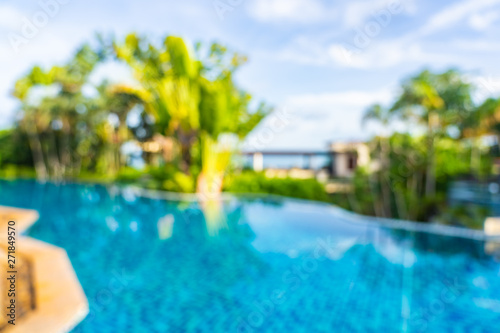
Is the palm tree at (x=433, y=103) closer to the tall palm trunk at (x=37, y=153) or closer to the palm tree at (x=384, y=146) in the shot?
the palm tree at (x=384, y=146)

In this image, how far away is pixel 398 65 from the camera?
15812mm

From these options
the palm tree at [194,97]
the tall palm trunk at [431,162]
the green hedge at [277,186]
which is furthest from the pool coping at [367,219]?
the tall palm trunk at [431,162]

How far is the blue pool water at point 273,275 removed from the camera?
386 centimetres

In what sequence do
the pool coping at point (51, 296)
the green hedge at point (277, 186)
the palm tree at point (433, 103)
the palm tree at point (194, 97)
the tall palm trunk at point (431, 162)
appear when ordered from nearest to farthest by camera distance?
the pool coping at point (51, 296) → the palm tree at point (433, 103) → the tall palm trunk at point (431, 162) → the palm tree at point (194, 97) → the green hedge at point (277, 186)

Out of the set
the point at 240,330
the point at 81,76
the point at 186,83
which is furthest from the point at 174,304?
the point at 81,76

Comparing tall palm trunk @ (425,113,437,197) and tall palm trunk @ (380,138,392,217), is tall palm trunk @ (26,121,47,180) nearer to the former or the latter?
tall palm trunk @ (380,138,392,217)

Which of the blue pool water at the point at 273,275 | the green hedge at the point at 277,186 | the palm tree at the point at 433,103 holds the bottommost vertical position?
the blue pool water at the point at 273,275

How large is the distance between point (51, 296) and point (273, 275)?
10.6ft

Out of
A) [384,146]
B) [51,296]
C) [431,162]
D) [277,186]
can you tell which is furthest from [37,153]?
[431,162]

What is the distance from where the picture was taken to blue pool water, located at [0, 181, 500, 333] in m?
3.86

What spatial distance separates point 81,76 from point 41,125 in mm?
4395

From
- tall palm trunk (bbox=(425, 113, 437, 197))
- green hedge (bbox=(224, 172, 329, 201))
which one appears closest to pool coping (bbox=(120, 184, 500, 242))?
green hedge (bbox=(224, 172, 329, 201))

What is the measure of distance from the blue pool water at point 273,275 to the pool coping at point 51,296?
0.59 ft

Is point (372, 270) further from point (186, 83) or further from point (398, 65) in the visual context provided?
point (398, 65)
